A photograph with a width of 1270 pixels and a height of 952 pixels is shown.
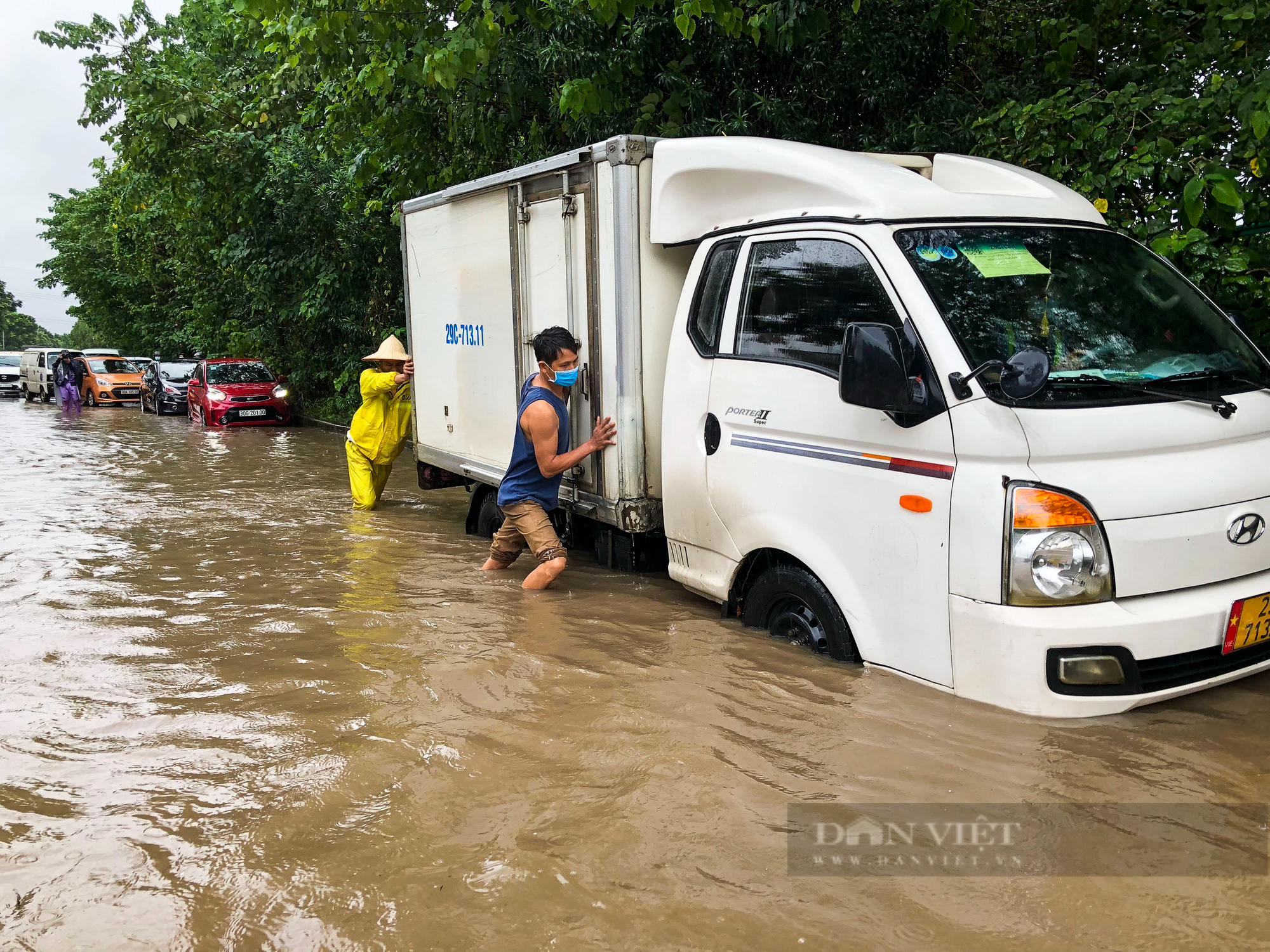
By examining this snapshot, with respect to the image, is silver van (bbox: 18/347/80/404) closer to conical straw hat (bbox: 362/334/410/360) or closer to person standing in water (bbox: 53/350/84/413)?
person standing in water (bbox: 53/350/84/413)

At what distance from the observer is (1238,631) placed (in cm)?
365

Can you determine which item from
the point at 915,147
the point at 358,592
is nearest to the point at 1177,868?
the point at 358,592

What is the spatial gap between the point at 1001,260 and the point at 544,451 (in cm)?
260

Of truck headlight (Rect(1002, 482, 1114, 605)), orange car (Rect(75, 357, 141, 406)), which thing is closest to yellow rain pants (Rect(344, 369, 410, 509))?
truck headlight (Rect(1002, 482, 1114, 605))

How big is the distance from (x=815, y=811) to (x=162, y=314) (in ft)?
144

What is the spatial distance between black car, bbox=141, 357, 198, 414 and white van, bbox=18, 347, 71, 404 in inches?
378

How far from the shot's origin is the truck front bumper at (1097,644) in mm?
3459

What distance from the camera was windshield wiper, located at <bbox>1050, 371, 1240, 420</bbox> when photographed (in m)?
3.72

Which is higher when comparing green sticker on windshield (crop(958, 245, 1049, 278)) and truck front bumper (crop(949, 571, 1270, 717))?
green sticker on windshield (crop(958, 245, 1049, 278))

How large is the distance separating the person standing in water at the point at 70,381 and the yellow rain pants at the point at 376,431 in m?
24.7

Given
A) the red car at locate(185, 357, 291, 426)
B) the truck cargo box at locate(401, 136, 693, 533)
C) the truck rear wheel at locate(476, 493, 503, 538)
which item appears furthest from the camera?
the red car at locate(185, 357, 291, 426)

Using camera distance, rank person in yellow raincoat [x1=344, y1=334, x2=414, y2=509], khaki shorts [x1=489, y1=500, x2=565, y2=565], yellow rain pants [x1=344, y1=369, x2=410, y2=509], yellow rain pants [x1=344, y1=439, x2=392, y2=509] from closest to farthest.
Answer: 1. khaki shorts [x1=489, y1=500, x2=565, y2=565]
2. person in yellow raincoat [x1=344, y1=334, x2=414, y2=509]
3. yellow rain pants [x1=344, y1=369, x2=410, y2=509]
4. yellow rain pants [x1=344, y1=439, x2=392, y2=509]

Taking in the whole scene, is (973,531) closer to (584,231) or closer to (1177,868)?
(1177,868)

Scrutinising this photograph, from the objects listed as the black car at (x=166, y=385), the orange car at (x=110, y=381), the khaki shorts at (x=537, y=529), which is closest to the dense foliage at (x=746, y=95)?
the khaki shorts at (x=537, y=529)
